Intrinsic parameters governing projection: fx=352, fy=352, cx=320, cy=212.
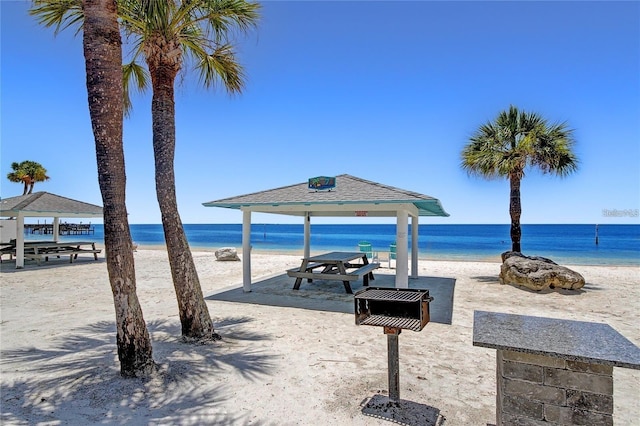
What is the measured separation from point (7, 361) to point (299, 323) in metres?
4.26

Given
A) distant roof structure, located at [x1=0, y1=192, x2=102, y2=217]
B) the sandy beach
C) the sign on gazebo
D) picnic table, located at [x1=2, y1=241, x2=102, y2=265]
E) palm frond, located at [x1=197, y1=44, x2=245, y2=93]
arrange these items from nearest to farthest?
1. the sandy beach
2. palm frond, located at [x1=197, y1=44, x2=245, y2=93]
3. the sign on gazebo
4. distant roof structure, located at [x1=0, y1=192, x2=102, y2=217]
5. picnic table, located at [x1=2, y1=241, x2=102, y2=265]

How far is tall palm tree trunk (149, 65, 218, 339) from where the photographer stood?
555 centimetres

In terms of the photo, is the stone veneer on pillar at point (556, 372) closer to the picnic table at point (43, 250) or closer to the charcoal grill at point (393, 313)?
the charcoal grill at point (393, 313)

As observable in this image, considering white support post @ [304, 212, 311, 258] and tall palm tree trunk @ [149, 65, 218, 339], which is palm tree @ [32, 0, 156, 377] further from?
white support post @ [304, 212, 311, 258]

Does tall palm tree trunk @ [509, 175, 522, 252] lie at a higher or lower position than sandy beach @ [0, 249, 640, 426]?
higher

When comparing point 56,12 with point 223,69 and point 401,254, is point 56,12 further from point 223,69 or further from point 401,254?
point 401,254

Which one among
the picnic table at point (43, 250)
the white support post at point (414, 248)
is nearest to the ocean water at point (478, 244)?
the white support post at point (414, 248)

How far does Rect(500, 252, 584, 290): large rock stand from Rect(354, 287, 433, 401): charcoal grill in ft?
26.1

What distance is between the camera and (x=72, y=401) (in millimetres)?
3623

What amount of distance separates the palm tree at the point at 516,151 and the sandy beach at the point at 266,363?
4.40m

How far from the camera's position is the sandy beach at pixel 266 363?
11.3 ft

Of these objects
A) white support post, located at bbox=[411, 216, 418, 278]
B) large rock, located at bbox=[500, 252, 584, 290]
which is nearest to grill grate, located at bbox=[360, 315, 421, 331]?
large rock, located at bbox=[500, 252, 584, 290]

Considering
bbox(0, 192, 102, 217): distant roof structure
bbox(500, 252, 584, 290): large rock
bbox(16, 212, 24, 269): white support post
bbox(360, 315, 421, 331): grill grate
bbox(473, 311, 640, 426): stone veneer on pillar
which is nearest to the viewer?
bbox(473, 311, 640, 426): stone veneer on pillar

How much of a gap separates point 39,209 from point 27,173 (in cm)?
2833
